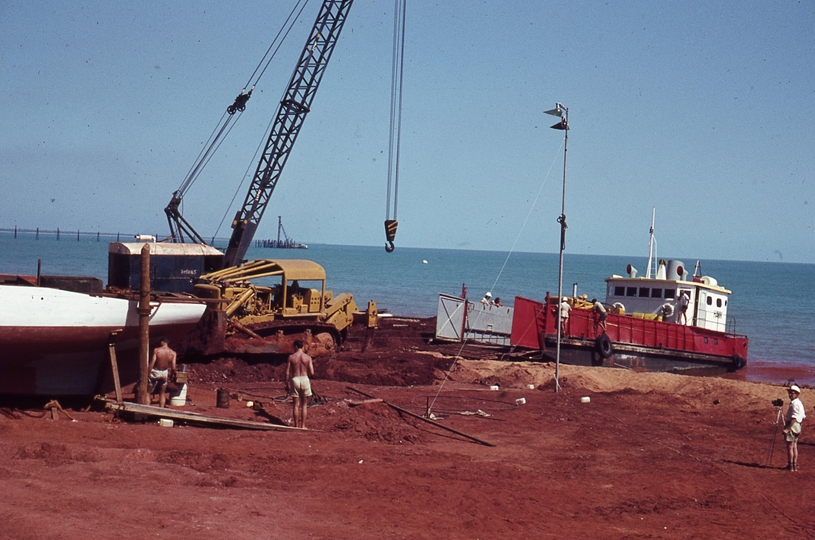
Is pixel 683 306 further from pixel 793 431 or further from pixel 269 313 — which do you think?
pixel 793 431

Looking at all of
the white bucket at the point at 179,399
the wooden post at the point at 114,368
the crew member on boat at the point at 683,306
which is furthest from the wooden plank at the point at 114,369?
the crew member on boat at the point at 683,306

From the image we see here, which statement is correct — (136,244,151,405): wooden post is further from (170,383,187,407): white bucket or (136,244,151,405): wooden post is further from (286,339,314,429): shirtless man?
(286,339,314,429): shirtless man

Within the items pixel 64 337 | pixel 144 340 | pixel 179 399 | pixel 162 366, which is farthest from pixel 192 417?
pixel 64 337

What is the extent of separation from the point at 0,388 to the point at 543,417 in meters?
10.2

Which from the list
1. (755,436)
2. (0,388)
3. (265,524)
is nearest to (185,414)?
(0,388)

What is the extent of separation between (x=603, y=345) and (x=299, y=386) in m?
15.1

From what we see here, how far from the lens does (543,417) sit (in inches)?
624

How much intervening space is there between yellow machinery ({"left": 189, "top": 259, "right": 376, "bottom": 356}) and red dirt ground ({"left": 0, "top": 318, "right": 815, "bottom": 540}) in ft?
5.94

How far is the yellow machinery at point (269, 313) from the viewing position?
18719mm

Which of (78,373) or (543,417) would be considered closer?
(78,373)

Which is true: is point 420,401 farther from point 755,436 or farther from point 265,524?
point 265,524

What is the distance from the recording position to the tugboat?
2552 cm

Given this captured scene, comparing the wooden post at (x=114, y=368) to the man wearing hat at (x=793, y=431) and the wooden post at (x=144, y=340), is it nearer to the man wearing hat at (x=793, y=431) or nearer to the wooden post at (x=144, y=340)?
the wooden post at (x=144, y=340)

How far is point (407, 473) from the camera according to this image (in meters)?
10.6
